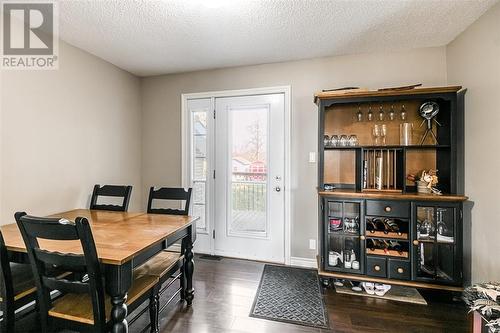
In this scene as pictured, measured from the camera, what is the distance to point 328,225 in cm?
251

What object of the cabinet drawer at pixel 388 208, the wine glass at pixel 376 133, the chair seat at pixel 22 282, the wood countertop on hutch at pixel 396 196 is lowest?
the chair seat at pixel 22 282

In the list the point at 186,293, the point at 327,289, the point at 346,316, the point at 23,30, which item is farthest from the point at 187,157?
the point at 346,316

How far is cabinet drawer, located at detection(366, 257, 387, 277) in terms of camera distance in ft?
7.80

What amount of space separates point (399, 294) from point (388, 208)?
85 cm

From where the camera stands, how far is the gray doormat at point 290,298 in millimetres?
2039

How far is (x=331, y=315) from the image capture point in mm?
2078

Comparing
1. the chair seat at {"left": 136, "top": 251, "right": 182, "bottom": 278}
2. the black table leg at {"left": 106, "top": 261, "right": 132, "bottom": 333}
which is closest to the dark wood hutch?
the chair seat at {"left": 136, "top": 251, "right": 182, "bottom": 278}

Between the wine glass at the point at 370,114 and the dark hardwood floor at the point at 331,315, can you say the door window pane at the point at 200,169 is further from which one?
the wine glass at the point at 370,114

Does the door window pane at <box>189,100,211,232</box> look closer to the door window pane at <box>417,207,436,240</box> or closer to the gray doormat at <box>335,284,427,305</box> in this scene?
the gray doormat at <box>335,284,427,305</box>

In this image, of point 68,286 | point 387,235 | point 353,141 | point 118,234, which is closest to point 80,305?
point 68,286

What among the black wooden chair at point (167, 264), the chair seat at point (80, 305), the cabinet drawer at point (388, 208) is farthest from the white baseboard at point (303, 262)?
the chair seat at point (80, 305)

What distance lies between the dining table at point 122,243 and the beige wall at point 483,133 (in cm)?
246

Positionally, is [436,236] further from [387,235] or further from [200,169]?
[200,169]

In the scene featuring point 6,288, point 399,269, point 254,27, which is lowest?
point 399,269
